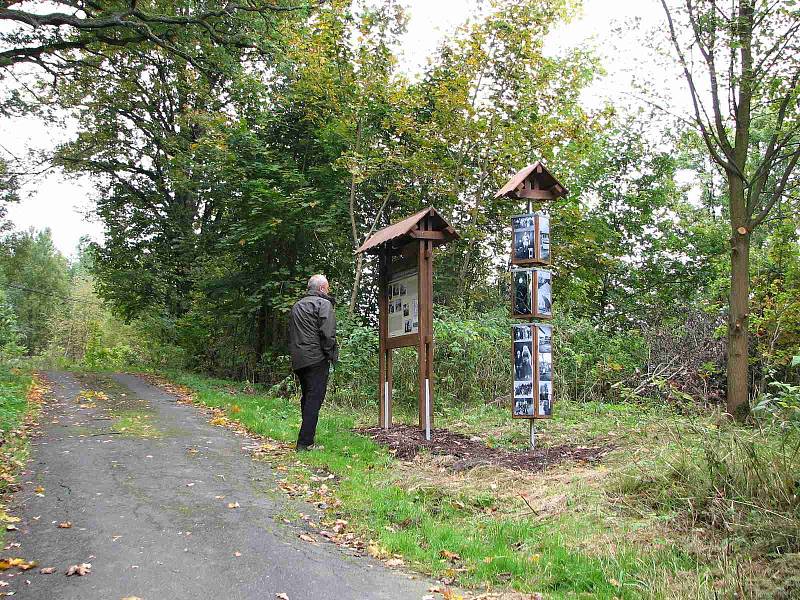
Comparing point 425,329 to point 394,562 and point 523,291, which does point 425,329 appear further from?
point 394,562

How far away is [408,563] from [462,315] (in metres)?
10.5

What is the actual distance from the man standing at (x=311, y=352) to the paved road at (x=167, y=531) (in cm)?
83

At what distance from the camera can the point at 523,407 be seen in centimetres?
806

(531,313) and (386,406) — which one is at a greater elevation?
(531,313)

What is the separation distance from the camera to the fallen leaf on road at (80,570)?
4.21 metres

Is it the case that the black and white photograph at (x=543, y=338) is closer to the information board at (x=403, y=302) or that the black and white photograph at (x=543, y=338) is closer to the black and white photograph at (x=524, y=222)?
the black and white photograph at (x=524, y=222)

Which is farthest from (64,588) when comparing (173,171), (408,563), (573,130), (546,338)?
(173,171)

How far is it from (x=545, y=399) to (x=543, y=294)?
1.31 meters

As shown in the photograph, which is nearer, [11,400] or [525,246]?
[525,246]

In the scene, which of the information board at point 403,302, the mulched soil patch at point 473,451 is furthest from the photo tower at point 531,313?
the information board at point 403,302

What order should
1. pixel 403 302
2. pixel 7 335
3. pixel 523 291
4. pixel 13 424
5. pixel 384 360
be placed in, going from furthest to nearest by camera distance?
pixel 7 335, pixel 384 360, pixel 403 302, pixel 13 424, pixel 523 291

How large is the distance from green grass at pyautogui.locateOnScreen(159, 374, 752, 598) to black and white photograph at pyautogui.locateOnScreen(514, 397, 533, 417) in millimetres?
877

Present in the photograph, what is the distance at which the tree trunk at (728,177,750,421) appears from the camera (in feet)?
30.2

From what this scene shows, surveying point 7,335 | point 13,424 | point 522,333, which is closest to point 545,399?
point 522,333
